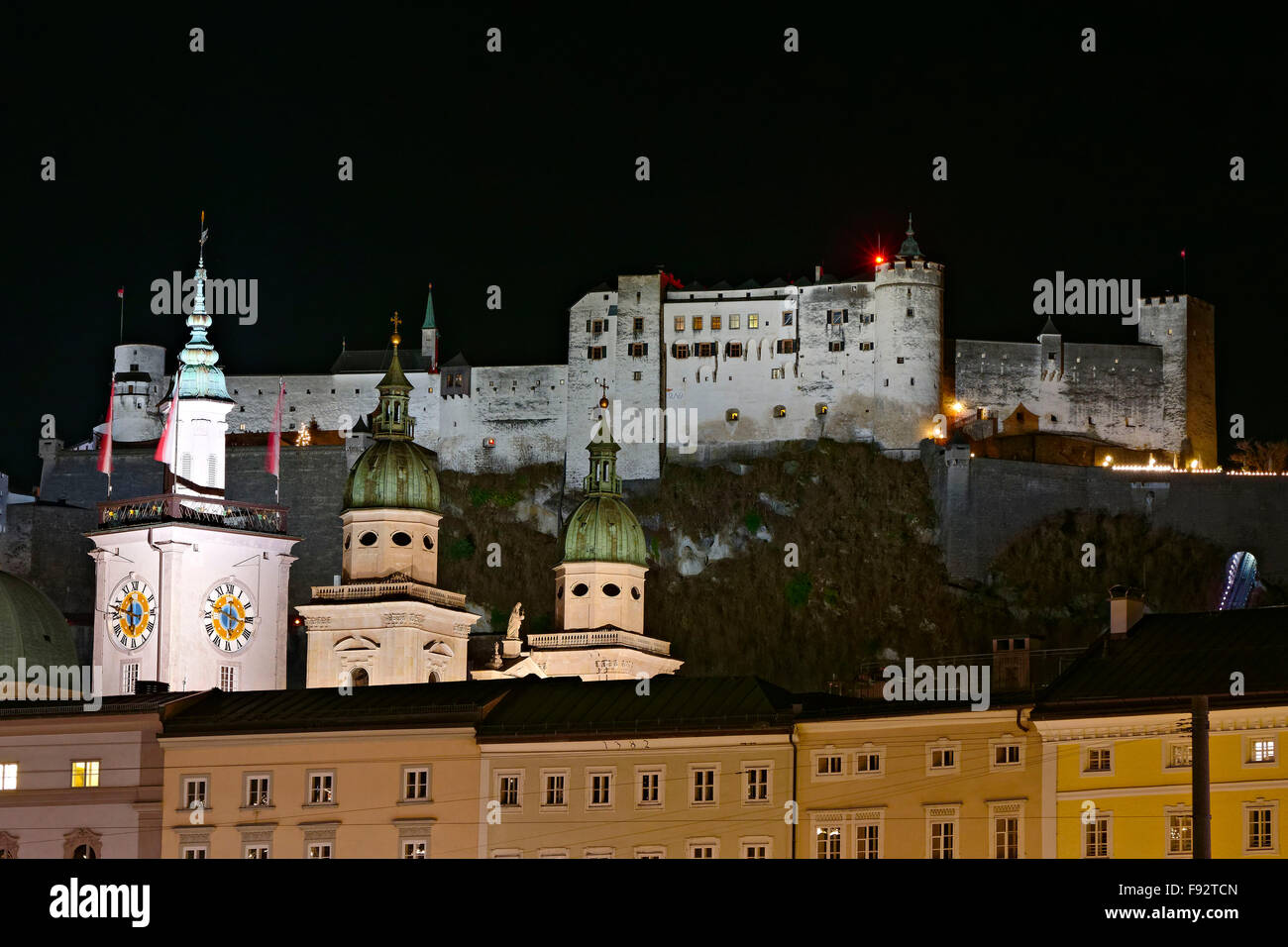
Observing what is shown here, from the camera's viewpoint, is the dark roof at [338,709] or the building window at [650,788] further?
the dark roof at [338,709]

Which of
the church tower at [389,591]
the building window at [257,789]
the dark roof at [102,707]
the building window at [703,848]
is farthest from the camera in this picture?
the church tower at [389,591]

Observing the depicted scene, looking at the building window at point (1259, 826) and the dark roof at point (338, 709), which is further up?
the dark roof at point (338, 709)

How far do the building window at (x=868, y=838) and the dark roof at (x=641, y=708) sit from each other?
2876mm

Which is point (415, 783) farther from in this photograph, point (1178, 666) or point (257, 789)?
point (1178, 666)

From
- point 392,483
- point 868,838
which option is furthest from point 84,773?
point 868,838

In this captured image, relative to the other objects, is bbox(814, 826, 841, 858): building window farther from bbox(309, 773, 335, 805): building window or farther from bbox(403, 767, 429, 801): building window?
bbox(309, 773, 335, 805): building window

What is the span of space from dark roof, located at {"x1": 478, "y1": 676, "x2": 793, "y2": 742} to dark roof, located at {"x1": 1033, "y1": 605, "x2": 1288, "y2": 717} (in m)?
6.32

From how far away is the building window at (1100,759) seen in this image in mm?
58312

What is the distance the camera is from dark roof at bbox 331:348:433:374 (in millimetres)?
142375

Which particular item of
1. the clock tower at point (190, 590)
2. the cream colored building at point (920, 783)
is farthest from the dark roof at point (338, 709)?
the clock tower at point (190, 590)

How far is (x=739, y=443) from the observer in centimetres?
13662

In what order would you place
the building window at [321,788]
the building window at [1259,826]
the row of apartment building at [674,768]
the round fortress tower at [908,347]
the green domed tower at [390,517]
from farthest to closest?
the round fortress tower at [908,347] → the green domed tower at [390,517] → the building window at [321,788] → the row of apartment building at [674,768] → the building window at [1259,826]

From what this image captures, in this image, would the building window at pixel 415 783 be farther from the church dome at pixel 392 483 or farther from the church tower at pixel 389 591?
the church dome at pixel 392 483
